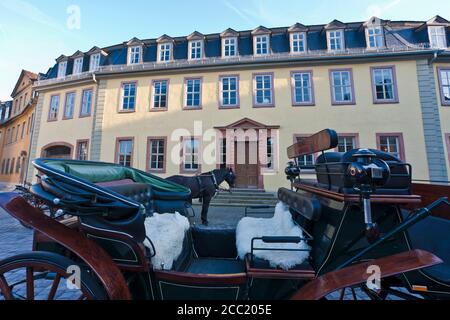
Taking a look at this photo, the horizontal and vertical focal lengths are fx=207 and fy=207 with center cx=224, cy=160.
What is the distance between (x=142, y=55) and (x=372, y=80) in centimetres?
1219

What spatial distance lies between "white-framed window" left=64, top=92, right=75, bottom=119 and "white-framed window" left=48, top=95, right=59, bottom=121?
2.45 ft

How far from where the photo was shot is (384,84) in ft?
31.8

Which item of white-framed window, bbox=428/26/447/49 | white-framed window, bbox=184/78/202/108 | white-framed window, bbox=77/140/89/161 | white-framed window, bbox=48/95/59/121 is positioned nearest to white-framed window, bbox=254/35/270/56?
white-framed window, bbox=184/78/202/108

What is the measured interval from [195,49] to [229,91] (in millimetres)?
3440

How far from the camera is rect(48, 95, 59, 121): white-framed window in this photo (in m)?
12.8

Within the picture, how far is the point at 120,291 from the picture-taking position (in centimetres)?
146

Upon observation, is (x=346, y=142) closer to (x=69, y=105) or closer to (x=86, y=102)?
(x=86, y=102)

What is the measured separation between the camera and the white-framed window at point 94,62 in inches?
503

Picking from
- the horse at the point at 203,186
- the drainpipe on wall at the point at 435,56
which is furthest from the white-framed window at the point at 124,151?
the drainpipe on wall at the point at 435,56

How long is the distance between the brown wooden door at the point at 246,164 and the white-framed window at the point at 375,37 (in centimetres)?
755

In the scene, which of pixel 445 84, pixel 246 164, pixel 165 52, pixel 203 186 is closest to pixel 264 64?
pixel 246 164

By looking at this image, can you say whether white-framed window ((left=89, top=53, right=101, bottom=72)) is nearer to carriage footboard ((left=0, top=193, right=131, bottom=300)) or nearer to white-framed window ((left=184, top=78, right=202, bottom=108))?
white-framed window ((left=184, top=78, right=202, bottom=108))

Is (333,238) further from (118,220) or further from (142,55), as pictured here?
(142,55)
